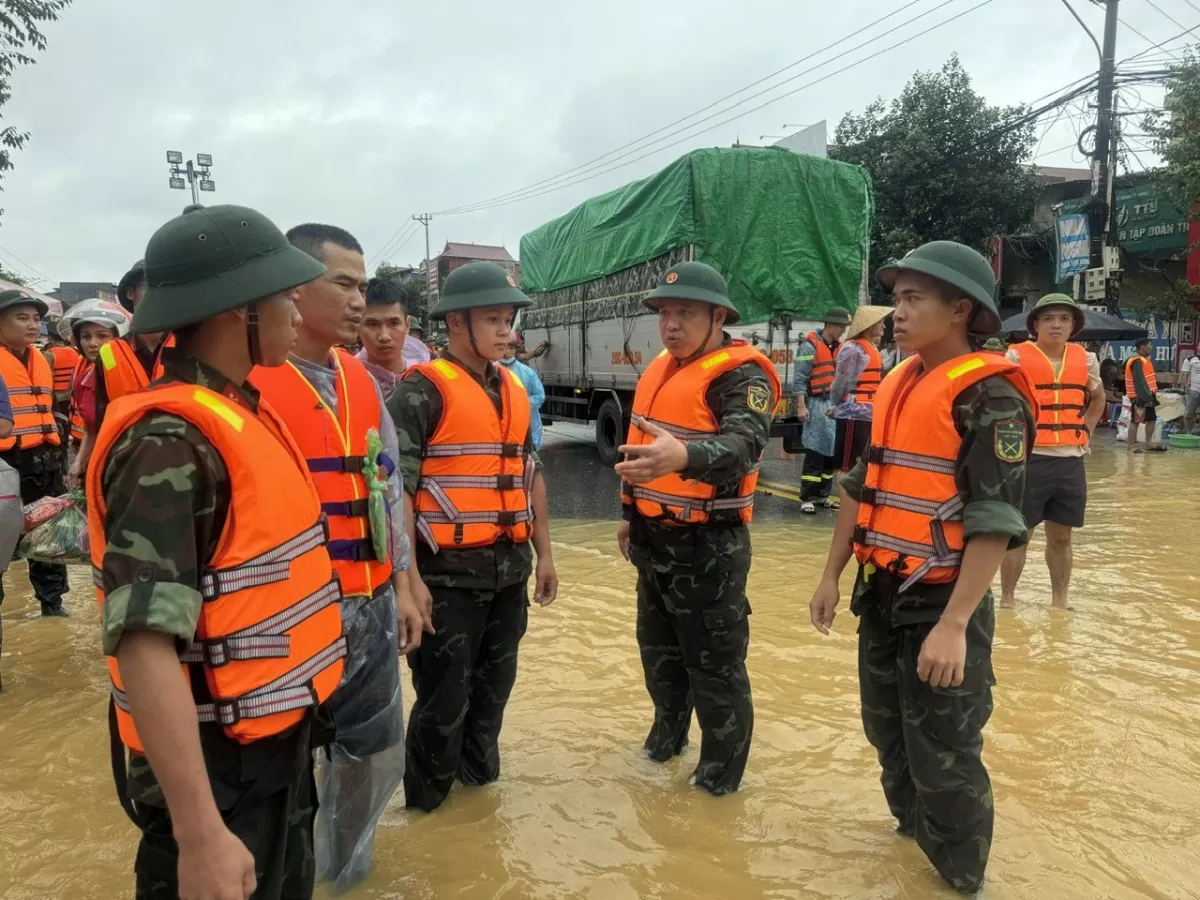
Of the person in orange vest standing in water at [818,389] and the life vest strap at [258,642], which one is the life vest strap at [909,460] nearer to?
the life vest strap at [258,642]

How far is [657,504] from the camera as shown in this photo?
3.10 m

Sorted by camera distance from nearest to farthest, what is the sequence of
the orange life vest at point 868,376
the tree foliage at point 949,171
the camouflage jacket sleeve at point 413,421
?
the camouflage jacket sleeve at point 413,421
the orange life vest at point 868,376
the tree foliage at point 949,171

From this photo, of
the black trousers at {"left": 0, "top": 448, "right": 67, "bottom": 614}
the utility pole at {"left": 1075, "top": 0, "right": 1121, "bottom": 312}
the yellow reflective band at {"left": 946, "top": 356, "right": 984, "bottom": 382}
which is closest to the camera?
the yellow reflective band at {"left": 946, "top": 356, "right": 984, "bottom": 382}

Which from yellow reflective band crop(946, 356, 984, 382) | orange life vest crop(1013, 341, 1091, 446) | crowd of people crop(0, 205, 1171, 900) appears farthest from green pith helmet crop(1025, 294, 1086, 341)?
yellow reflective band crop(946, 356, 984, 382)

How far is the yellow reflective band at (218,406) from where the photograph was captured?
56.6 inches

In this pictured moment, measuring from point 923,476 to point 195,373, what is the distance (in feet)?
6.52

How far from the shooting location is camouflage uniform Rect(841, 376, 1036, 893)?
2295 millimetres

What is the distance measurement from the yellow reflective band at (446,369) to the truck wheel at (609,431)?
795 centimetres

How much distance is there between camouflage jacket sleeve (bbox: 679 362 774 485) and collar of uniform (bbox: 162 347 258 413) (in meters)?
1.48

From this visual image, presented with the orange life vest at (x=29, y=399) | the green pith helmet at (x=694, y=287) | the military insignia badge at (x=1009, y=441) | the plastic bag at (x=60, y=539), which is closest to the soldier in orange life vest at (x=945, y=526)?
the military insignia badge at (x=1009, y=441)

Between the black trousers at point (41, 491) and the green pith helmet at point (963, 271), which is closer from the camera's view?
the green pith helmet at point (963, 271)

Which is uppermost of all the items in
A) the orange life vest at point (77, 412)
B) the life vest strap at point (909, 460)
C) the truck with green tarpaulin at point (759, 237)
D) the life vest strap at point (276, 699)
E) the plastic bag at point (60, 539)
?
the truck with green tarpaulin at point (759, 237)

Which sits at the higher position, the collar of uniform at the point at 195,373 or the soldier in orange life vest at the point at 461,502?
the collar of uniform at the point at 195,373

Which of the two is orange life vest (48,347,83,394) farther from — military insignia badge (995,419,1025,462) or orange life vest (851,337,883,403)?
military insignia badge (995,419,1025,462)
